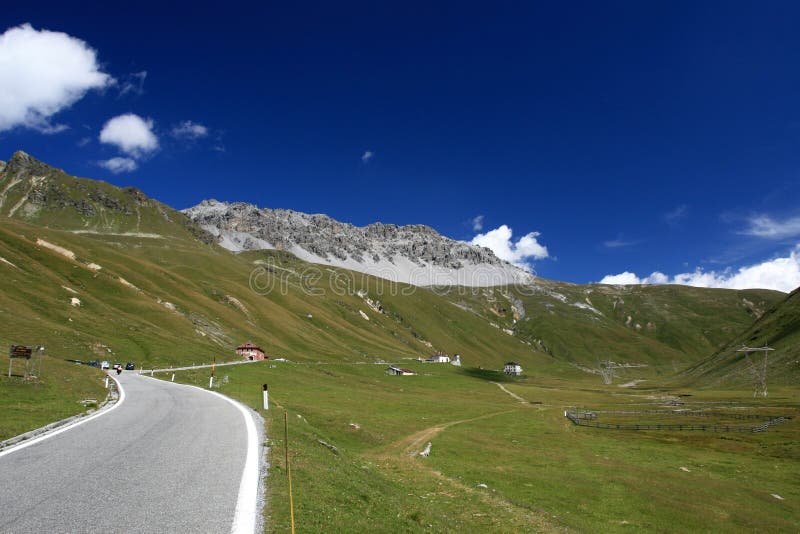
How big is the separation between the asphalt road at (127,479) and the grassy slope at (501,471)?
62.6 inches

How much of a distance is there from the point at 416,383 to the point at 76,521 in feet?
417

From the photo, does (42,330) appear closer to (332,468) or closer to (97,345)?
(97,345)

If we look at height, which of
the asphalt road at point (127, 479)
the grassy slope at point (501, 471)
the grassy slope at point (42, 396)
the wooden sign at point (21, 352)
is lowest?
the grassy slope at point (501, 471)

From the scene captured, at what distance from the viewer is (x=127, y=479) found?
13.2m

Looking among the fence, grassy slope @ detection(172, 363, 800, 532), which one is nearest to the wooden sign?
grassy slope @ detection(172, 363, 800, 532)

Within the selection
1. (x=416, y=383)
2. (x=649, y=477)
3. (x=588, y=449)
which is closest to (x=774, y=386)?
(x=416, y=383)

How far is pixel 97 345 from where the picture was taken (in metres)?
83.4

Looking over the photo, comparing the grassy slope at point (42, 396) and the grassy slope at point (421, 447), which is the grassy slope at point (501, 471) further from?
the grassy slope at point (42, 396)

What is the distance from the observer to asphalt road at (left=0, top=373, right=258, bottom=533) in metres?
10.0

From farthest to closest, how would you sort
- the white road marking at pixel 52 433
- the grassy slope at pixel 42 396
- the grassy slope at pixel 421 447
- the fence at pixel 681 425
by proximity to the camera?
the fence at pixel 681 425
the grassy slope at pixel 42 396
the grassy slope at pixel 421 447
the white road marking at pixel 52 433

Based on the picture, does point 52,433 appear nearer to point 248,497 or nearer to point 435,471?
point 248,497

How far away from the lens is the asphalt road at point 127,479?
396 inches

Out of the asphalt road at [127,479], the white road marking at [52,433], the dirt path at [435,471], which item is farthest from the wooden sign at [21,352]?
the dirt path at [435,471]

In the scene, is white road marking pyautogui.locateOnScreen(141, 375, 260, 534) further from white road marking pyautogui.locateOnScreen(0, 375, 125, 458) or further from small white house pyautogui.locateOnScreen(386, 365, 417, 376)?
small white house pyautogui.locateOnScreen(386, 365, 417, 376)
